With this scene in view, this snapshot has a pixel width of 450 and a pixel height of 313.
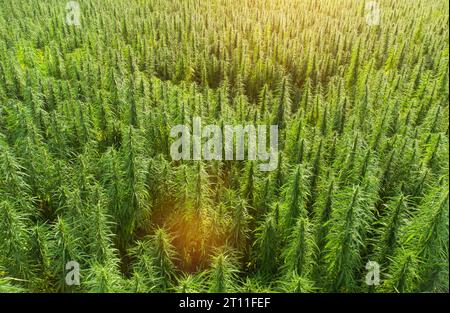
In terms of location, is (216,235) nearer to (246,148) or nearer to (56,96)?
(246,148)

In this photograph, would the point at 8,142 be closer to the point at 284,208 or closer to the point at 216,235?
the point at 216,235

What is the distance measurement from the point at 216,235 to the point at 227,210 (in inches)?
31.0

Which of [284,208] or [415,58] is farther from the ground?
[415,58]

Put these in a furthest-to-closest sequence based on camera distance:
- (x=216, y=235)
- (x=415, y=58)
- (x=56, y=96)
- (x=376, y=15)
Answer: (x=376, y=15) < (x=415, y=58) < (x=56, y=96) < (x=216, y=235)

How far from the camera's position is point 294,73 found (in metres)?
16.1

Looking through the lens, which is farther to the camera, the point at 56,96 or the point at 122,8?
the point at 122,8

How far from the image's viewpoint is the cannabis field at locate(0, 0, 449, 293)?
5777mm

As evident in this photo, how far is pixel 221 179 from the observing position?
28.4 feet

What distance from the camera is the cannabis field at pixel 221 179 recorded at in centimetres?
578

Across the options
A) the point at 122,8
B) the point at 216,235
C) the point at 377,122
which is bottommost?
the point at 216,235

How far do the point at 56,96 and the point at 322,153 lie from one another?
860 centimetres

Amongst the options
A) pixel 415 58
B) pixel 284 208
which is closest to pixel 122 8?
pixel 415 58
